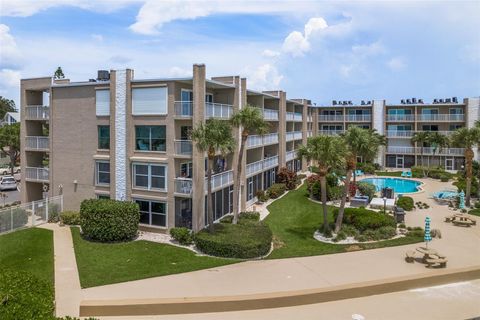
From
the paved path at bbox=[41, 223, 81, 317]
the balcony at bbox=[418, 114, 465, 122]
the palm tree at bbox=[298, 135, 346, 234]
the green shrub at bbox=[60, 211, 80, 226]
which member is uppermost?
the balcony at bbox=[418, 114, 465, 122]

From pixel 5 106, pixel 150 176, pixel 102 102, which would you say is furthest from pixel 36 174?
pixel 5 106

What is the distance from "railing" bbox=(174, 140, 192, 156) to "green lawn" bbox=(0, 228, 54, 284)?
9.51 m

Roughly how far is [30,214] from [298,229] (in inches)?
759

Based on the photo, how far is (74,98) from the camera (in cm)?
3075

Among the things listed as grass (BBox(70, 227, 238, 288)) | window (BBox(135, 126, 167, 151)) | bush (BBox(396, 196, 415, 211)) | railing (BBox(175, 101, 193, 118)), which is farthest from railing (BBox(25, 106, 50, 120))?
bush (BBox(396, 196, 415, 211))

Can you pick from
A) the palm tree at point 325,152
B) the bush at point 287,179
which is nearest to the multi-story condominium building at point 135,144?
the bush at point 287,179

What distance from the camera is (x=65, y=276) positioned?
781 inches

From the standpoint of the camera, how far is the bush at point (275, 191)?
1578 inches

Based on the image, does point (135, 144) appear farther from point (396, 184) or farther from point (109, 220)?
point (396, 184)

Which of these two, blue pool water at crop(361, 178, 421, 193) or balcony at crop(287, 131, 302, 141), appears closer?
blue pool water at crop(361, 178, 421, 193)

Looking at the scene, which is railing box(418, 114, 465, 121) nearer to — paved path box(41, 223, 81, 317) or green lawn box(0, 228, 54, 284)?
paved path box(41, 223, 81, 317)

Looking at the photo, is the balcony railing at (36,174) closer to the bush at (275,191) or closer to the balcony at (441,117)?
the bush at (275,191)

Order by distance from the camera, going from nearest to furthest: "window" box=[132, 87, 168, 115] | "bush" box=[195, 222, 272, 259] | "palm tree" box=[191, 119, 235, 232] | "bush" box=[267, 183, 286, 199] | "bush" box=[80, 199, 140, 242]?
"bush" box=[195, 222, 272, 259]
"palm tree" box=[191, 119, 235, 232]
"bush" box=[80, 199, 140, 242]
"window" box=[132, 87, 168, 115]
"bush" box=[267, 183, 286, 199]

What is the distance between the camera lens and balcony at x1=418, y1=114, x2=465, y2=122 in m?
58.7
